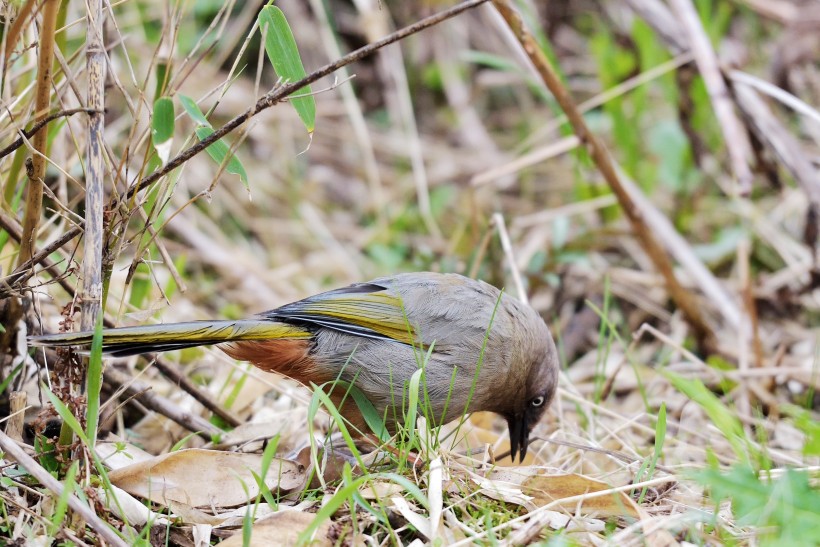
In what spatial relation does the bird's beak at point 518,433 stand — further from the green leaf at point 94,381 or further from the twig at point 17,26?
the twig at point 17,26

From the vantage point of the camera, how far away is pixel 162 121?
2.49 metres

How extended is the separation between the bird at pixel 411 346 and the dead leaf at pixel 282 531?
0.64 m

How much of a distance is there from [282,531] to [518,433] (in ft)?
4.89

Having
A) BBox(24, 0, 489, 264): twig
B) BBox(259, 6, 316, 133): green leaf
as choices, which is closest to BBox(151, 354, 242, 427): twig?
BBox(24, 0, 489, 264): twig

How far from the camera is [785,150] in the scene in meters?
4.61

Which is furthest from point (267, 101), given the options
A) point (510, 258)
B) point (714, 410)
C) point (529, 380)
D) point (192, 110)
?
point (510, 258)

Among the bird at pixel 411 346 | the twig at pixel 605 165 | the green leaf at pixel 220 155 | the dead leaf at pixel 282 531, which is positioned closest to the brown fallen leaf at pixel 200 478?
the dead leaf at pixel 282 531

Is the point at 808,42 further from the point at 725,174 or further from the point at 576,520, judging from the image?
the point at 576,520

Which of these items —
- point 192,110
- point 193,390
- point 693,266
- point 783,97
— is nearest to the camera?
point 192,110

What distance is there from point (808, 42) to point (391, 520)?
4.08 m

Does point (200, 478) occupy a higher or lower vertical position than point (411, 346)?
lower

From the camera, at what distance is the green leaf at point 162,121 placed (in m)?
2.48

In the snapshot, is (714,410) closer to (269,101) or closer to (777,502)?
(777,502)

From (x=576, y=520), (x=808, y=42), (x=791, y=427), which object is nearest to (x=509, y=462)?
(x=576, y=520)
